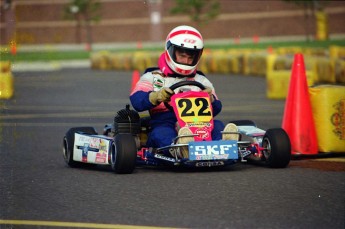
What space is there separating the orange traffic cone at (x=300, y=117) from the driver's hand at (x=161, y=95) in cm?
168

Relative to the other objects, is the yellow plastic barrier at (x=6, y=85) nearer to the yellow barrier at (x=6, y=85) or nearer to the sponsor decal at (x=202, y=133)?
the yellow barrier at (x=6, y=85)

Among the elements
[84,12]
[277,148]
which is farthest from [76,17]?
[277,148]

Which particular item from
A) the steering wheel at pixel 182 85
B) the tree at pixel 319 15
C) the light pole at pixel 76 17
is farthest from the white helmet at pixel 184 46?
the light pole at pixel 76 17

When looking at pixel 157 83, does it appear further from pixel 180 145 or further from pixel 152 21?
pixel 152 21

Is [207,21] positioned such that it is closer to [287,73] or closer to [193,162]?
[287,73]

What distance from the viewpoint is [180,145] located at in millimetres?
8648

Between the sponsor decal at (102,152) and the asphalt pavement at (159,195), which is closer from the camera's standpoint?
the asphalt pavement at (159,195)

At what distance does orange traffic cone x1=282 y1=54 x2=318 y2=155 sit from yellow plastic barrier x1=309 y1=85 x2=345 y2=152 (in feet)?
0.27

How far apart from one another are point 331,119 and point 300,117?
30 centimetres

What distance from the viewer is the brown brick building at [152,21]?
201 ft

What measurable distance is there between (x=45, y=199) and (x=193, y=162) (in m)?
1.63

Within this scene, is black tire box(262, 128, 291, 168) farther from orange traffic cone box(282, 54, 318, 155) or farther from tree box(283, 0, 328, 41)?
tree box(283, 0, 328, 41)

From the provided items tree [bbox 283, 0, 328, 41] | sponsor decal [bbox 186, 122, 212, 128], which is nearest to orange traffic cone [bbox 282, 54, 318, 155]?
sponsor decal [bbox 186, 122, 212, 128]

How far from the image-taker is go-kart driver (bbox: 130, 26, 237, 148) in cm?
919
